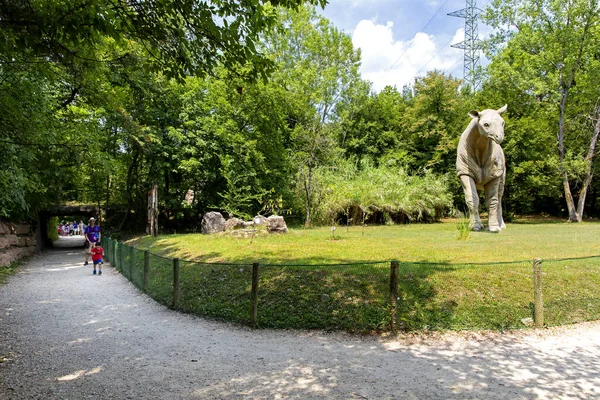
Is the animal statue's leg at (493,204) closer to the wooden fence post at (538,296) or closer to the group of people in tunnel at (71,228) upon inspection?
the wooden fence post at (538,296)

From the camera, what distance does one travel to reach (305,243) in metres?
12.8

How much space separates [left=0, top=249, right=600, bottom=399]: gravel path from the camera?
4051mm

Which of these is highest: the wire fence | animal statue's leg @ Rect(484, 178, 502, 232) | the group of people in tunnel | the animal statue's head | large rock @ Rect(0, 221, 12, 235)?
the animal statue's head

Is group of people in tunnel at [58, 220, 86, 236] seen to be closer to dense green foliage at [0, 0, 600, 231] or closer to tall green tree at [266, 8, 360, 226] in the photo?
dense green foliage at [0, 0, 600, 231]

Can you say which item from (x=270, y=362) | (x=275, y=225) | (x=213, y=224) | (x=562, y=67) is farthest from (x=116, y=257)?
(x=562, y=67)

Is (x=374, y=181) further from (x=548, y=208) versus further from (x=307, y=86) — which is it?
(x=548, y=208)

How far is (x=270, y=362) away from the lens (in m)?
4.88

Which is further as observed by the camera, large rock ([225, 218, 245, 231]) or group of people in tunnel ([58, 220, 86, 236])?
group of people in tunnel ([58, 220, 86, 236])

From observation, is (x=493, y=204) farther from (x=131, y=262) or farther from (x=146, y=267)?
(x=131, y=262)

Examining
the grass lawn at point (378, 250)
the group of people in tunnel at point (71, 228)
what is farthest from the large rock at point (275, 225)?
the group of people in tunnel at point (71, 228)

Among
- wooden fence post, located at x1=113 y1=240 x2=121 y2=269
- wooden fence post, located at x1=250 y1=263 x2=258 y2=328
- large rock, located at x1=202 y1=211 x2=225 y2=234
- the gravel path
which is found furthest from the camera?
large rock, located at x1=202 y1=211 x2=225 y2=234

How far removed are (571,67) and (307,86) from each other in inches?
720

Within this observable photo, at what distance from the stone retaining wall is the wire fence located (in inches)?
387

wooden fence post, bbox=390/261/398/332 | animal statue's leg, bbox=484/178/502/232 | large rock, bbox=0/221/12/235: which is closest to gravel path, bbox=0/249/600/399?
wooden fence post, bbox=390/261/398/332
